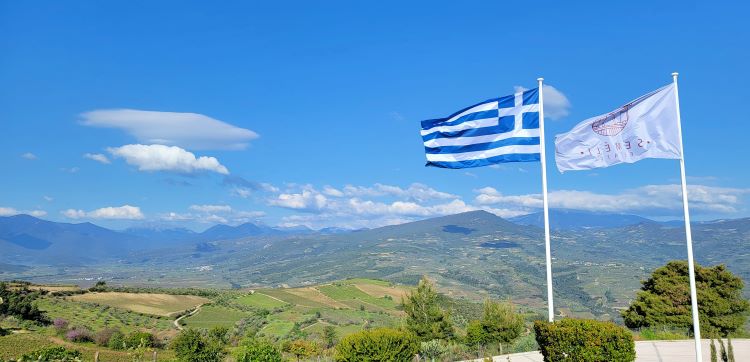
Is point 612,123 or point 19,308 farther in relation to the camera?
point 19,308

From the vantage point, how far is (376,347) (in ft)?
56.8

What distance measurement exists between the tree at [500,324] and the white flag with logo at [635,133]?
61.1 ft

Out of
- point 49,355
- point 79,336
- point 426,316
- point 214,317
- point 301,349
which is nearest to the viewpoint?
point 49,355

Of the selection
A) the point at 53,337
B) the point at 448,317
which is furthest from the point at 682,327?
the point at 53,337

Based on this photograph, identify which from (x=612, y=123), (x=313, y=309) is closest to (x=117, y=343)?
(x=612, y=123)

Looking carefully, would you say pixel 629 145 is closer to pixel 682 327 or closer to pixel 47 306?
pixel 682 327

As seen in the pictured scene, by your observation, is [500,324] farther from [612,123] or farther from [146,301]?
[146,301]

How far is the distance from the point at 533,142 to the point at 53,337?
41.5 metres

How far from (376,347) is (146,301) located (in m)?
84.2

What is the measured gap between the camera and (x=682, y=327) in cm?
3641

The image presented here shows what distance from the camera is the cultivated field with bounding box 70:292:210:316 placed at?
3155 inches

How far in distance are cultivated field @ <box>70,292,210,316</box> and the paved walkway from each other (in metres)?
70.2

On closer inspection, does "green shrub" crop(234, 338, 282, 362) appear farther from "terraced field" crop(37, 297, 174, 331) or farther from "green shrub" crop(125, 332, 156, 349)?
"terraced field" crop(37, 297, 174, 331)

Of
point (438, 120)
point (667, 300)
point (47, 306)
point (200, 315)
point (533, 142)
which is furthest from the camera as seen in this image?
point (200, 315)
